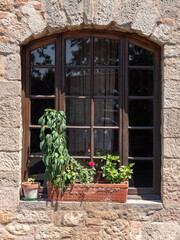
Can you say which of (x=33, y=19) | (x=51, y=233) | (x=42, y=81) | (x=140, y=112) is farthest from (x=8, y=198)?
(x=33, y=19)

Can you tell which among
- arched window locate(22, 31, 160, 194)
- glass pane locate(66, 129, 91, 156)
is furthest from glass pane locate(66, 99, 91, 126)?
glass pane locate(66, 129, 91, 156)

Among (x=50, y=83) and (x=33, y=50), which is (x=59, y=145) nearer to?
(x=50, y=83)

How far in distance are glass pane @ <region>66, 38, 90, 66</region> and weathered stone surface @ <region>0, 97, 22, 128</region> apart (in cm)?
86

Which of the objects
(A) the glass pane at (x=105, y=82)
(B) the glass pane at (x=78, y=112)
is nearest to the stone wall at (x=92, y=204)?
(A) the glass pane at (x=105, y=82)

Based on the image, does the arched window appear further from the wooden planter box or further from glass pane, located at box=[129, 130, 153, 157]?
the wooden planter box

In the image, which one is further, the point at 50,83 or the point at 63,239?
the point at 50,83

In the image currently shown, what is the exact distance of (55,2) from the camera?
3.39 metres

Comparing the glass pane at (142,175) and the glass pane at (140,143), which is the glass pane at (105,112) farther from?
the glass pane at (142,175)

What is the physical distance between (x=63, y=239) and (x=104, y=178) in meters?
0.86

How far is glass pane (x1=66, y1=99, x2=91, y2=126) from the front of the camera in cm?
369

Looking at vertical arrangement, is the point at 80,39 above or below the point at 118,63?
above

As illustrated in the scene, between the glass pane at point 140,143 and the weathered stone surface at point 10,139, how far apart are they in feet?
4.59

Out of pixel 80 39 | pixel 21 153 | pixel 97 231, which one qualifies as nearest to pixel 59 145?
pixel 21 153

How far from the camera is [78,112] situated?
3.70 metres
